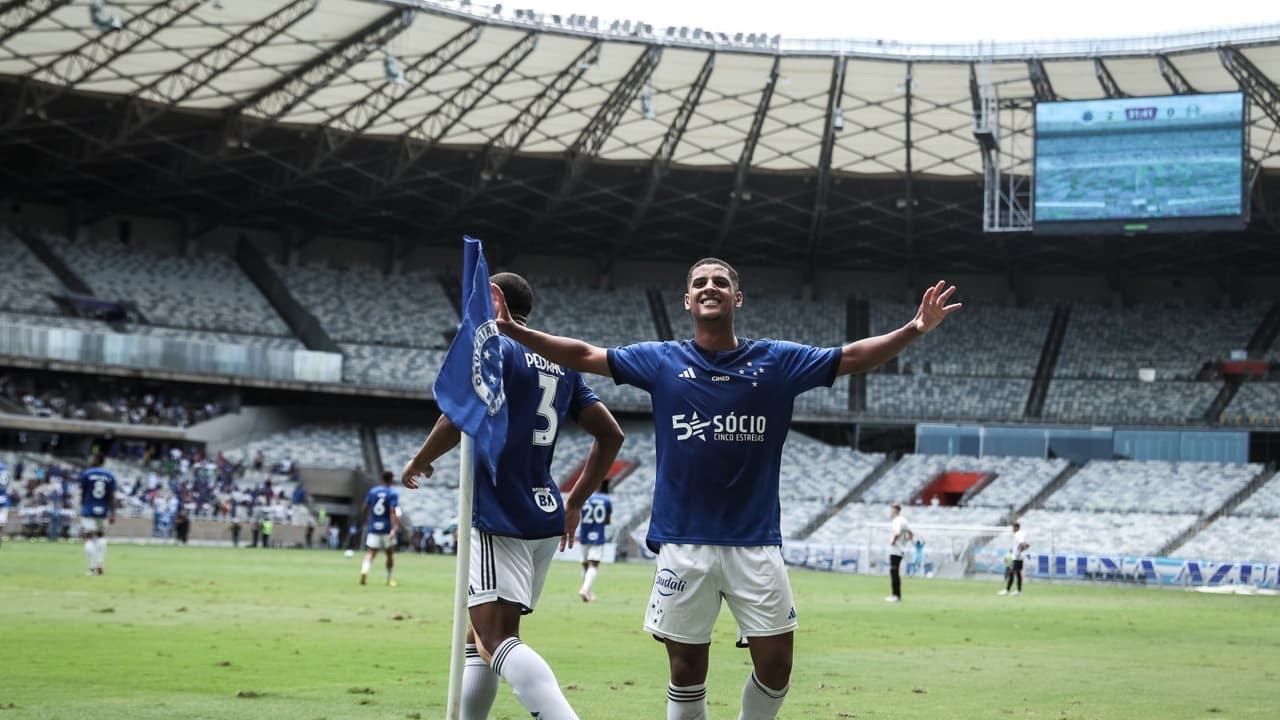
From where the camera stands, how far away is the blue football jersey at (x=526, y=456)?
7727 mm

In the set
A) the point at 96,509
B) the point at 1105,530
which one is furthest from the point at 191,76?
the point at 1105,530

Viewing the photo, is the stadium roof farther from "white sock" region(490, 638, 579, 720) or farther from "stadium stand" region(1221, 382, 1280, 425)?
"white sock" region(490, 638, 579, 720)

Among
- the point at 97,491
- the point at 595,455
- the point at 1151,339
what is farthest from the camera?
the point at 1151,339

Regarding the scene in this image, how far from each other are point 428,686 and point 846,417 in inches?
2216

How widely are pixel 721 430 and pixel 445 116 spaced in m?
45.6

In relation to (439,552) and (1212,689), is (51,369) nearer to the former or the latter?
(439,552)

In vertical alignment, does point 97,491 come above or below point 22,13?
below

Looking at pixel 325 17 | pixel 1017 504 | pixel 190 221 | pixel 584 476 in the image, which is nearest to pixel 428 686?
pixel 584 476

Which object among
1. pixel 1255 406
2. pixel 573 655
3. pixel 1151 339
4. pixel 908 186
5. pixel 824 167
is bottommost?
pixel 573 655

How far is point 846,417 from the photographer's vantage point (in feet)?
218

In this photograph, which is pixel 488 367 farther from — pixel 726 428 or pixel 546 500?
pixel 546 500

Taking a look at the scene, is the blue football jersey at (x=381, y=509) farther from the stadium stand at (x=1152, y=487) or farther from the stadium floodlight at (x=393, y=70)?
the stadium stand at (x=1152, y=487)

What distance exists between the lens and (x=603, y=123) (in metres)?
51.5

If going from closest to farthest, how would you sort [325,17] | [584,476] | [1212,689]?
[584,476] < [1212,689] < [325,17]
